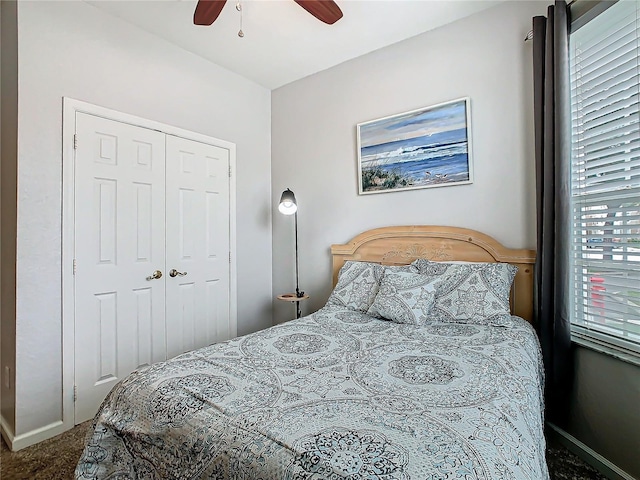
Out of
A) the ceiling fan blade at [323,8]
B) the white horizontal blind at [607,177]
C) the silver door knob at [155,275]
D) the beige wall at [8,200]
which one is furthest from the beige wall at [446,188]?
the beige wall at [8,200]

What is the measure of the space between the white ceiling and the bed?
186 centimetres

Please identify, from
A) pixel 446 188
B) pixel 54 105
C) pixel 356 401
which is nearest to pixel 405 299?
pixel 446 188

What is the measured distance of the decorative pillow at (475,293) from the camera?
204 cm

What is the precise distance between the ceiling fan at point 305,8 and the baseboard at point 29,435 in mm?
2634

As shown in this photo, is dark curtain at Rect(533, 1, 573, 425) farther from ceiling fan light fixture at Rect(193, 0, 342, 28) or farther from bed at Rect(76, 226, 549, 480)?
ceiling fan light fixture at Rect(193, 0, 342, 28)

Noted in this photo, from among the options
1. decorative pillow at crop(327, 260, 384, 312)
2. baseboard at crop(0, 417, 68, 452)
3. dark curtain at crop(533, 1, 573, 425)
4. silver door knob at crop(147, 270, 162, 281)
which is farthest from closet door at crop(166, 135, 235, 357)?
dark curtain at crop(533, 1, 573, 425)

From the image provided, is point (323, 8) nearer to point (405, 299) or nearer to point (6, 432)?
point (405, 299)

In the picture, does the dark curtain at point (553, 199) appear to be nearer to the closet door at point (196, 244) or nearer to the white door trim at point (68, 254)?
the closet door at point (196, 244)

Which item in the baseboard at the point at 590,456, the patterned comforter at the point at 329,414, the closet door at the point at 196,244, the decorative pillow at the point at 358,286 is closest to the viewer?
the patterned comforter at the point at 329,414

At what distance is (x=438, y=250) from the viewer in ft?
8.49

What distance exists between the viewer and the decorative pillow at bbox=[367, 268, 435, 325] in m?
2.09

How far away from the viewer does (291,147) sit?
3531 mm

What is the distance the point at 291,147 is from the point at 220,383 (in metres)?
2.72

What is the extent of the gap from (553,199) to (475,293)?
705mm
